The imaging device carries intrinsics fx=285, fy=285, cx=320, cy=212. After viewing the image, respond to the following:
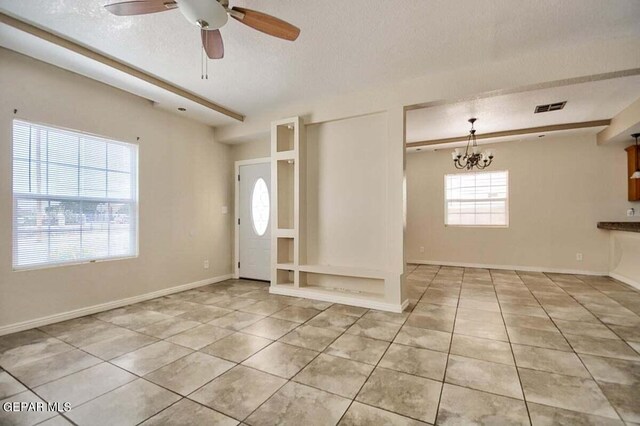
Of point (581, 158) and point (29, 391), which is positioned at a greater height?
point (581, 158)

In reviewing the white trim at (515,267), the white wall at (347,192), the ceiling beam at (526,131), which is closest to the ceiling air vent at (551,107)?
the ceiling beam at (526,131)

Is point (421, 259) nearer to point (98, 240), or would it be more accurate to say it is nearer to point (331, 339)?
point (331, 339)

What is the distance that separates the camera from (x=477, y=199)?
663 cm

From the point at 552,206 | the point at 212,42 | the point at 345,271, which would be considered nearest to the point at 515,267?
the point at 552,206

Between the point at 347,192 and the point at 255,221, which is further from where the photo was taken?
the point at 255,221

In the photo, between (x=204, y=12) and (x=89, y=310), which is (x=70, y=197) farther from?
(x=204, y=12)

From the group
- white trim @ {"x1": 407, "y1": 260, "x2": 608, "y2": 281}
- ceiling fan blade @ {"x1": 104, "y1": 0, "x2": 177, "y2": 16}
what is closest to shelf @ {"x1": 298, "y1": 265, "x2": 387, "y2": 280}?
ceiling fan blade @ {"x1": 104, "y1": 0, "x2": 177, "y2": 16}

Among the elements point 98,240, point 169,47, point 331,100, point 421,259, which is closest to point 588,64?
point 331,100

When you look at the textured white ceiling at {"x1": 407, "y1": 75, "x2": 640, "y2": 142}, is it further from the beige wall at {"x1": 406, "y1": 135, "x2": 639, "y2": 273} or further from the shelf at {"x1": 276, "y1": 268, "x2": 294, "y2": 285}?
the shelf at {"x1": 276, "y1": 268, "x2": 294, "y2": 285}

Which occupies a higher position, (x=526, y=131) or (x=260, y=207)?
(x=526, y=131)

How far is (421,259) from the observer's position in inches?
285

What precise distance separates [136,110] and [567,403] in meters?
5.52

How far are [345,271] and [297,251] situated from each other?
0.81 meters

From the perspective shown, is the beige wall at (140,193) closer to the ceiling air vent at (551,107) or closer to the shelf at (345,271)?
the shelf at (345,271)
